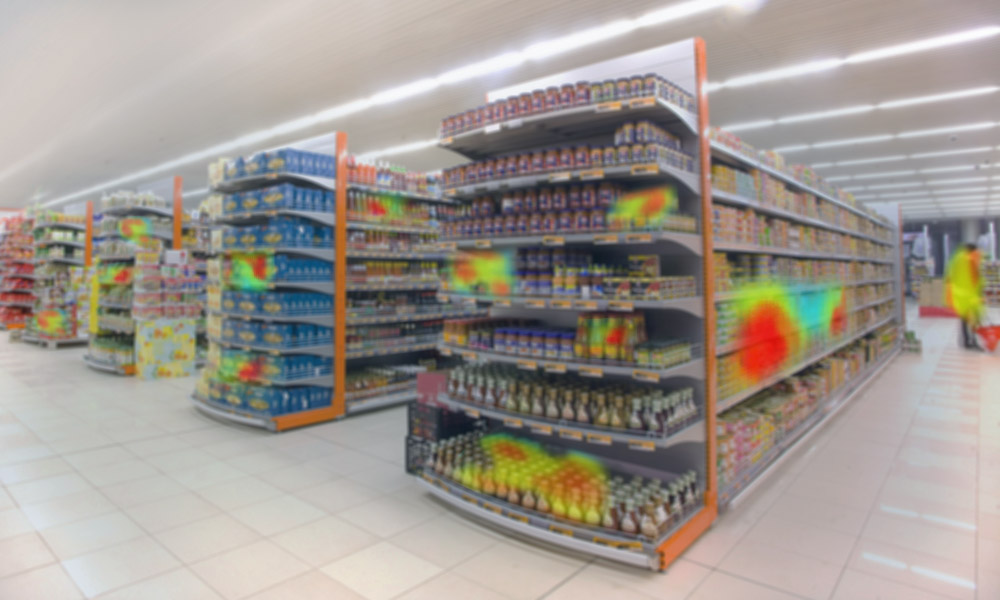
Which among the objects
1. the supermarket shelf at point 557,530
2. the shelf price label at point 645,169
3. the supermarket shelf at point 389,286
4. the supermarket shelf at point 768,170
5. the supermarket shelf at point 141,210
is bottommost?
the supermarket shelf at point 557,530

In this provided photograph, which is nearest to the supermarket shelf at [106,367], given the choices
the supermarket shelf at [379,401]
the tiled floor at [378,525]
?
the tiled floor at [378,525]

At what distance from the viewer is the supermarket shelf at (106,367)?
7.65m

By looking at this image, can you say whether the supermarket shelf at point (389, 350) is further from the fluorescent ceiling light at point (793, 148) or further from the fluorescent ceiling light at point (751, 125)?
the fluorescent ceiling light at point (793, 148)

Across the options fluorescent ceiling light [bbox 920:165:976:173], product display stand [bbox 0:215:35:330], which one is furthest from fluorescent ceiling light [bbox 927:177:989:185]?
product display stand [bbox 0:215:35:330]

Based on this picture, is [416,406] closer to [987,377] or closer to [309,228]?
[309,228]

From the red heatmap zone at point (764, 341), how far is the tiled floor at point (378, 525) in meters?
0.76

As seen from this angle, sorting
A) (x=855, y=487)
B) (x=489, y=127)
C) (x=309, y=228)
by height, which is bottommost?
(x=855, y=487)

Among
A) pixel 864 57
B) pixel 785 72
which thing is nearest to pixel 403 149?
pixel 785 72

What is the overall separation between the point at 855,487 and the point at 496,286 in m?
2.77

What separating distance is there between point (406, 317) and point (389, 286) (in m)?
0.39

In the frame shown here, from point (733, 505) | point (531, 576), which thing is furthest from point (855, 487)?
point (531, 576)

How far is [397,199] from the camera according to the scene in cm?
592

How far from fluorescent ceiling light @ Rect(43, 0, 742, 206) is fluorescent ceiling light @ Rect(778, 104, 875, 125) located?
533 cm

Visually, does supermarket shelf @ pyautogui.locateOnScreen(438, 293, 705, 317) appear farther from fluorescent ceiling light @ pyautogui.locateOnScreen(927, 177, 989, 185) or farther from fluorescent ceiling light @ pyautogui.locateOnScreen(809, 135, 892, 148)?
fluorescent ceiling light @ pyautogui.locateOnScreen(927, 177, 989, 185)
